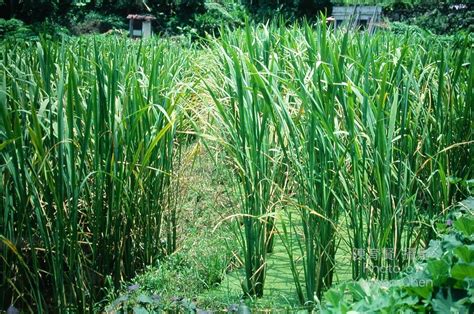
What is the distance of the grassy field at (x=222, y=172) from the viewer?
9.75 feet

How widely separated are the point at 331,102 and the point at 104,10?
67.5ft

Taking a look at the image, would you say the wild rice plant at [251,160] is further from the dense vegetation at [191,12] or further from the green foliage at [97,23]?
the green foliage at [97,23]

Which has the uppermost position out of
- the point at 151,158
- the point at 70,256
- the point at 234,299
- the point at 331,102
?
the point at 331,102

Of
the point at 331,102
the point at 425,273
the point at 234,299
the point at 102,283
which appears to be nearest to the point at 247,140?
the point at 331,102

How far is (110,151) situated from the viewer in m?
3.29

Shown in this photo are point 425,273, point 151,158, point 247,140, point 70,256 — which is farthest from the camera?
point 151,158

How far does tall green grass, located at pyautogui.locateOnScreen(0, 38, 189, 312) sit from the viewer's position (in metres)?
2.99

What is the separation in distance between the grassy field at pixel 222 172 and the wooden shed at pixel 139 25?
34.0 feet

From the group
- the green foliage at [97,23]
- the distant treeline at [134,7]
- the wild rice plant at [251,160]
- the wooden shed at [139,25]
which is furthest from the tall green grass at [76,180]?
the green foliage at [97,23]

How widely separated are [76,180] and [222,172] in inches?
41.0

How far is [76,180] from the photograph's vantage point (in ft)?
10.3

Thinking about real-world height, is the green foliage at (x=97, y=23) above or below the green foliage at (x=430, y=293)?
below

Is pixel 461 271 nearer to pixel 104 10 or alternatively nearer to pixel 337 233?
pixel 337 233

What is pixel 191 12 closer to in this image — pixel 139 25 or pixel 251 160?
pixel 139 25
